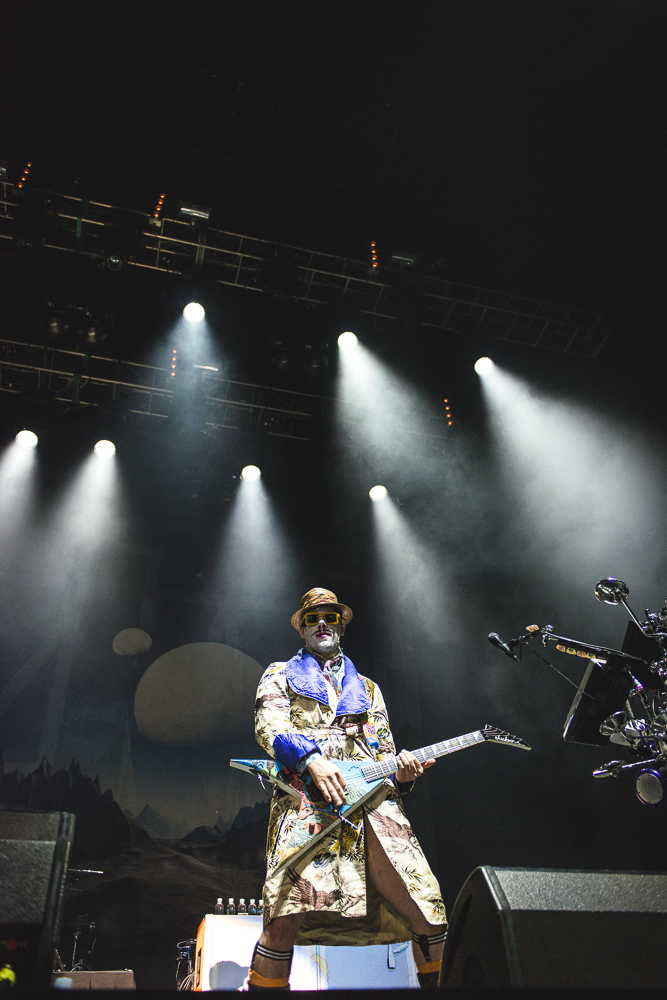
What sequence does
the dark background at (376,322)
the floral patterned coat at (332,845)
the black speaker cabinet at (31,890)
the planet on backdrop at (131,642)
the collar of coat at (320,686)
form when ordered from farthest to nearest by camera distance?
the planet on backdrop at (131,642), the dark background at (376,322), the collar of coat at (320,686), the floral patterned coat at (332,845), the black speaker cabinet at (31,890)

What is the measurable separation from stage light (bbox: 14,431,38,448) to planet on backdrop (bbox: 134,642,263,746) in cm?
282

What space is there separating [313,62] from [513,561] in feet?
17.0

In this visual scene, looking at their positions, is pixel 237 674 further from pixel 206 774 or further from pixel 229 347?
pixel 229 347

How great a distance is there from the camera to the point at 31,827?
4.17 ft

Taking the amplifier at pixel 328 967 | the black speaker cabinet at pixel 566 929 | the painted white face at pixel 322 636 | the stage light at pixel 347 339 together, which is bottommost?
the amplifier at pixel 328 967

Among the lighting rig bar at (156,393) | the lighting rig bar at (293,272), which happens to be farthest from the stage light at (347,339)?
the lighting rig bar at (156,393)

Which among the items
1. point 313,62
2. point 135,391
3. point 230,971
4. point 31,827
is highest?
point 313,62

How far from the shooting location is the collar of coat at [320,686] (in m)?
3.39

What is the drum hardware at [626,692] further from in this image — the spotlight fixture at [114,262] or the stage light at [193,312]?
the spotlight fixture at [114,262]

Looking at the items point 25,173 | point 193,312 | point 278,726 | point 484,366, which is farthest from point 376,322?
point 278,726

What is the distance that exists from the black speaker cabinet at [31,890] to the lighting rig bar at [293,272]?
601 cm

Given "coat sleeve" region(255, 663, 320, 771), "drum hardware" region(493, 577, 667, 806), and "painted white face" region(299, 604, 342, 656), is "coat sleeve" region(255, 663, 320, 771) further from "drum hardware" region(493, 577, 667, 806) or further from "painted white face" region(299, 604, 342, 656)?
"drum hardware" region(493, 577, 667, 806)

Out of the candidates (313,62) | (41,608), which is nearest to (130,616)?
(41,608)

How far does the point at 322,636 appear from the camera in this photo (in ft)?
12.6
